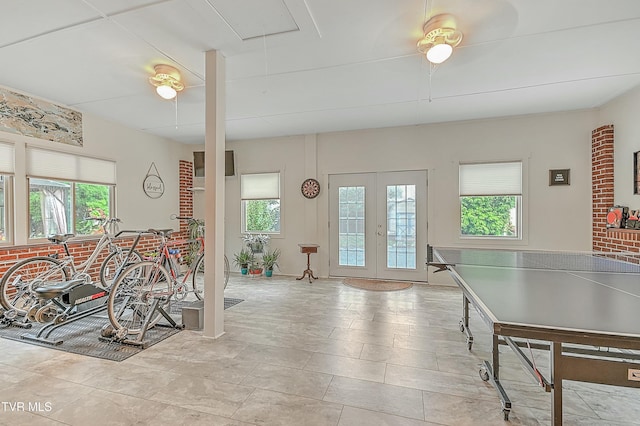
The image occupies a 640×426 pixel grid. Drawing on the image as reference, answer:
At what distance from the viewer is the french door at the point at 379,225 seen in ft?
17.3

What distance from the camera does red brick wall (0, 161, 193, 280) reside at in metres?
3.71

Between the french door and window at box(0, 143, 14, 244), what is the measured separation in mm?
4671

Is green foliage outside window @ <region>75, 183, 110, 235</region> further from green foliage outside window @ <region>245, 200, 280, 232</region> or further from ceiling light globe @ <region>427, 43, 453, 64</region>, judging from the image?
ceiling light globe @ <region>427, 43, 453, 64</region>

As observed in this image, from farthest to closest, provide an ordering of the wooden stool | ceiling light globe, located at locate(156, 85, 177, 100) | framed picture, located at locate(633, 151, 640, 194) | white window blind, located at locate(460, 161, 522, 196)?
the wooden stool < white window blind, located at locate(460, 161, 522, 196) < framed picture, located at locate(633, 151, 640, 194) < ceiling light globe, located at locate(156, 85, 177, 100)

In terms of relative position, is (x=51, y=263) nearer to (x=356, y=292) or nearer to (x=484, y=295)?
(x=356, y=292)

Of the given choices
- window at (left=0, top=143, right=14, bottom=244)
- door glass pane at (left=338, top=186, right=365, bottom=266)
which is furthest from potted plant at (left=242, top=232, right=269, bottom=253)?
window at (left=0, top=143, right=14, bottom=244)

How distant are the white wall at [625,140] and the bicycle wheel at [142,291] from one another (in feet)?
18.9

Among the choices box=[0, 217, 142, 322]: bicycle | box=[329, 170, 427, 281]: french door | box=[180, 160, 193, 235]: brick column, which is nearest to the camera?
box=[0, 217, 142, 322]: bicycle

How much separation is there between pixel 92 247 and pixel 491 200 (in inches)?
261

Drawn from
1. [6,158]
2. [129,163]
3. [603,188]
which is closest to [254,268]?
[129,163]

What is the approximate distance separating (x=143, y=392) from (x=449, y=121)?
5406mm

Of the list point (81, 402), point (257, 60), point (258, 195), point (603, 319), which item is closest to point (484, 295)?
point (603, 319)

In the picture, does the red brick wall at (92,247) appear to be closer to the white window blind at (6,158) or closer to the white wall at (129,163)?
the white wall at (129,163)

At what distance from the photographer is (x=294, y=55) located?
2930 millimetres
